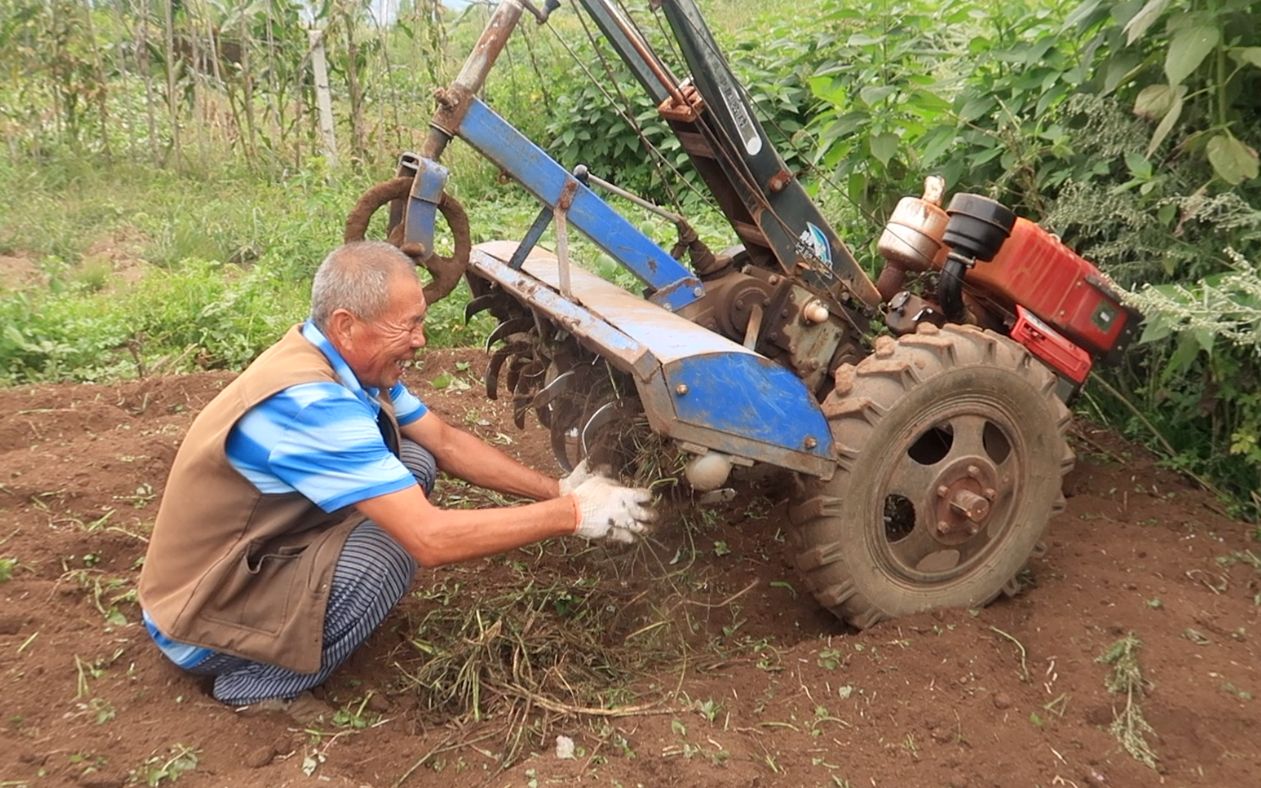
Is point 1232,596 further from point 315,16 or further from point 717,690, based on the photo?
point 315,16

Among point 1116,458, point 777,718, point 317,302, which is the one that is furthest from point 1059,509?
point 317,302

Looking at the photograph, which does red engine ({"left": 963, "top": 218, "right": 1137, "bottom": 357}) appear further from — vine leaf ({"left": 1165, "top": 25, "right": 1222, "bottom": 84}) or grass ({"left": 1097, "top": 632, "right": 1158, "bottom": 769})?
grass ({"left": 1097, "top": 632, "right": 1158, "bottom": 769})

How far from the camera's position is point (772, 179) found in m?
3.57

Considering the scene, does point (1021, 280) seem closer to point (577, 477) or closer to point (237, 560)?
point (577, 477)

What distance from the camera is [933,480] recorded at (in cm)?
328

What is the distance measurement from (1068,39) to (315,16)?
6.66 meters

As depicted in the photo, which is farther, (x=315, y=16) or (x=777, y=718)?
(x=315, y=16)

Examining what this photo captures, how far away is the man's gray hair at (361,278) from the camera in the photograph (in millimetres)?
2748

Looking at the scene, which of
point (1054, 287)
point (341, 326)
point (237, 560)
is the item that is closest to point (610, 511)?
point (341, 326)

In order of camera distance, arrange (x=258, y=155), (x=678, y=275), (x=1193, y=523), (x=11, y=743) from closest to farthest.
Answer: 1. (x=11, y=743)
2. (x=678, y=275)
3. (x=1193, y=523)
4. (x=258, y=155)

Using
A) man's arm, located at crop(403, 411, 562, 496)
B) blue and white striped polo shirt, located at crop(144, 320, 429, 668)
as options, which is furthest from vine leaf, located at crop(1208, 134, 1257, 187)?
blue and white striped polo shirt, located at crop(144, 320, 429, 668)

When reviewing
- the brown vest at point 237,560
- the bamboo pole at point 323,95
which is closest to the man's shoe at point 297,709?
the brown vest at point 237,560

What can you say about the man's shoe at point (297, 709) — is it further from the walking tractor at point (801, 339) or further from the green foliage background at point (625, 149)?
the green foliage background at point (625, 149)

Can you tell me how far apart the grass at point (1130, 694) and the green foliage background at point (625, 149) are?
101cm
